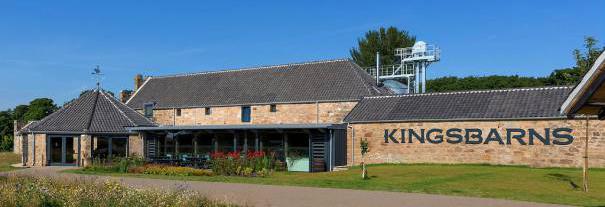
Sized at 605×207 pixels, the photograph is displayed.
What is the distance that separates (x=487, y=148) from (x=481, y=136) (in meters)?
0.62

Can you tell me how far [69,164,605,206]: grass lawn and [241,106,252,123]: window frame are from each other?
15.1 m

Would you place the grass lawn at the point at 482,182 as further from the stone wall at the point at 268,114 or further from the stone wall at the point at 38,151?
the stone wall at the point at 38,151

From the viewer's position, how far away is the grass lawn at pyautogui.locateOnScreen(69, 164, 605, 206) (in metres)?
15.8

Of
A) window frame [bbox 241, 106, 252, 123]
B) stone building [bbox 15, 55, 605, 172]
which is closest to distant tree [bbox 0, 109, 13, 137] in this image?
stone building [bbox 15, 55, 605, 172]

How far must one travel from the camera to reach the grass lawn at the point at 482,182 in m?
15.8

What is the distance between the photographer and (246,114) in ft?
131

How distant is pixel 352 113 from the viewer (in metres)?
31.7

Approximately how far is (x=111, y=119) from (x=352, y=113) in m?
14.5

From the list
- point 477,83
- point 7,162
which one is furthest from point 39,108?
point 477,83

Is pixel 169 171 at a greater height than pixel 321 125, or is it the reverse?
pixel 321 125

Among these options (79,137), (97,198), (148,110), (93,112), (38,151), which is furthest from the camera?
(148,110)

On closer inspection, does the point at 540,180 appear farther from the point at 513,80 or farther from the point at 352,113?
the point at 513,80

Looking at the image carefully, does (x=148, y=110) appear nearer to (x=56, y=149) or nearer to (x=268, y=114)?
(x=268, y=114)

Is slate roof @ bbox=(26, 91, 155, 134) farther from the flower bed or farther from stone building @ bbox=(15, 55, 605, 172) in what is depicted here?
the flower bed
